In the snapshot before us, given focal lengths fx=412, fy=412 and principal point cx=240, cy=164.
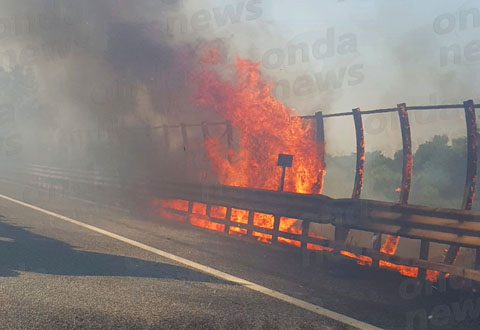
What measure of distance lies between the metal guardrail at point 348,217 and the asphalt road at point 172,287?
0.33m

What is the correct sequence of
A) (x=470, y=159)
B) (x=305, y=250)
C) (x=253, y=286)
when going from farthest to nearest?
1. (x=305, y=250)
2. (x=470, y=159)
3. (x=253, y=286)

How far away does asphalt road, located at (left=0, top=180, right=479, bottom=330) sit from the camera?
3549 millimetres

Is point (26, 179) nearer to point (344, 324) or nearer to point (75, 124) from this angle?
point (75, 124)

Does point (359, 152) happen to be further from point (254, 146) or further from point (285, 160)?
point (254, 146)

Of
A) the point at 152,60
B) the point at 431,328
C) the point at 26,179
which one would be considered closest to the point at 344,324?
the point at 431,328

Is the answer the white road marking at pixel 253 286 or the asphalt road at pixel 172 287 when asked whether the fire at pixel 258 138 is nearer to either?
the asphalt road at pixel 172 287

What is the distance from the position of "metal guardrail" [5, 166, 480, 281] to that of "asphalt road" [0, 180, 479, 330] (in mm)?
326

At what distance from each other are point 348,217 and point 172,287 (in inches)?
123

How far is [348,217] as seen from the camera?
251 inches

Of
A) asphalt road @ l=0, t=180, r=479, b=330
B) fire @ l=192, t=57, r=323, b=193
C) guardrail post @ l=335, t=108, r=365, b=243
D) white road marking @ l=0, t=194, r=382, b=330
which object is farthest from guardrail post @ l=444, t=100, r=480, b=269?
fire @ l=192, t=57, r=323, b=193

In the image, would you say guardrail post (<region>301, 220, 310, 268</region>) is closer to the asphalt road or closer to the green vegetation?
the asphalt road

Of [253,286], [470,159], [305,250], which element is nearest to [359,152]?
[470,159]

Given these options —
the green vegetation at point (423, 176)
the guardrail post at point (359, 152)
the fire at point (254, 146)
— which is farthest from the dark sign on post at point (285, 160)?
the green vegetation at point (423, 176)

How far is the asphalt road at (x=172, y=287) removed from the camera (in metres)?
3.55
